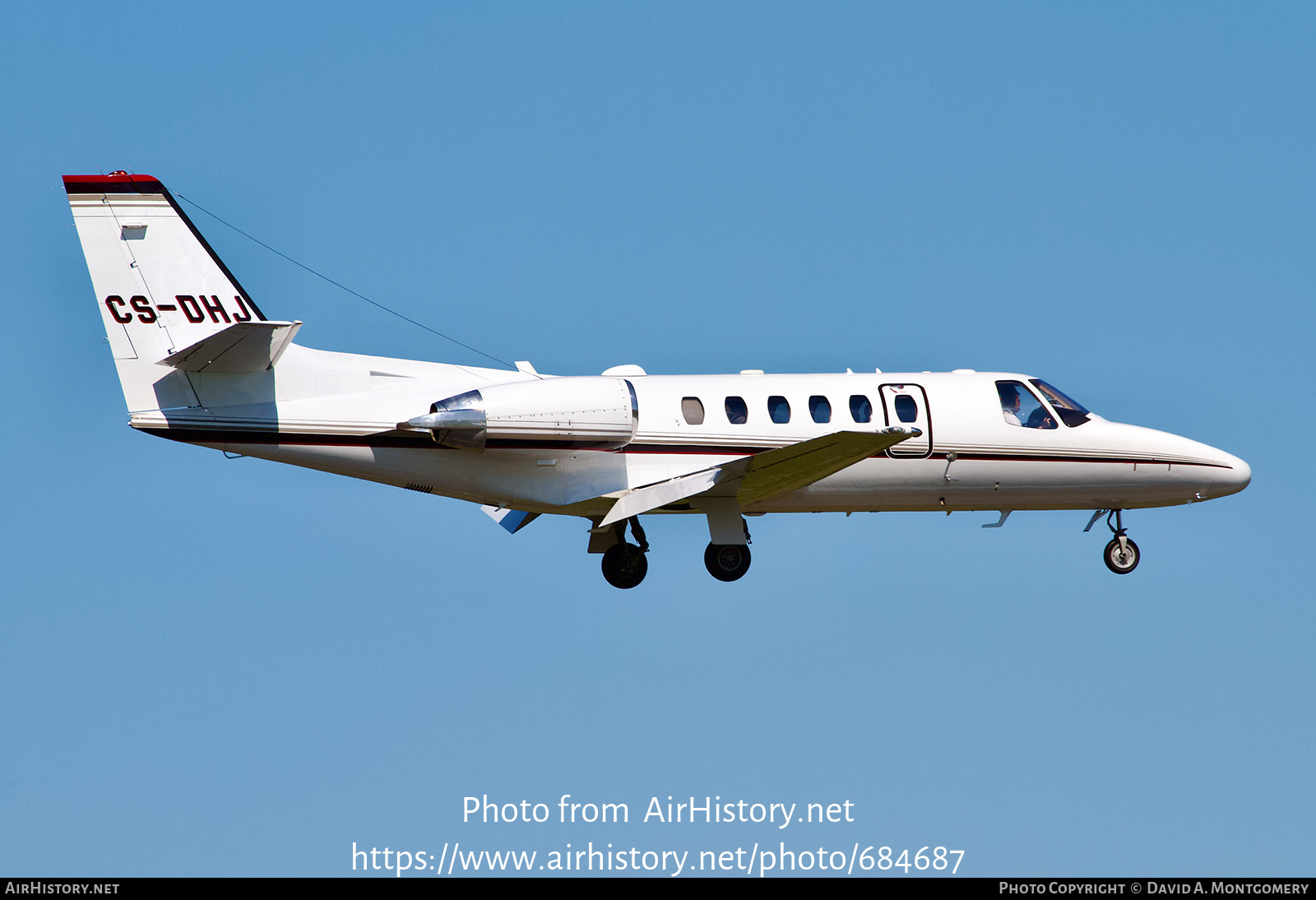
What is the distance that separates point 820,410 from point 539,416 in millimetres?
4045

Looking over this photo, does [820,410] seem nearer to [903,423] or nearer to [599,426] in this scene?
[903,423]

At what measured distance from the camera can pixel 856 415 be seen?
75.5 feet

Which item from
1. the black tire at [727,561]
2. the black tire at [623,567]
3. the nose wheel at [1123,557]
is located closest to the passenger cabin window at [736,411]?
the black tire at [727,561]

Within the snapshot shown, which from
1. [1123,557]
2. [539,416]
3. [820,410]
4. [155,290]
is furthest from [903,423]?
[155,290]

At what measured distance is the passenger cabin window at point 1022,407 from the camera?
2384 centimetres

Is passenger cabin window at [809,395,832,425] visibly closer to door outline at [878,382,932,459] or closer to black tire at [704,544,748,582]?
door outline at [878,382,932,459]

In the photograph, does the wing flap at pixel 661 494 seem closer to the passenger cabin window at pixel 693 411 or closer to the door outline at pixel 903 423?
the passenger cabin window at pixel 693 411

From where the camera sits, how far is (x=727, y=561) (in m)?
23.1

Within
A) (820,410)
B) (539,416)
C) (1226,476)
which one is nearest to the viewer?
(539,416)

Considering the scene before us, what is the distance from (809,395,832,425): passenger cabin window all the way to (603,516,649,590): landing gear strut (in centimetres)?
305

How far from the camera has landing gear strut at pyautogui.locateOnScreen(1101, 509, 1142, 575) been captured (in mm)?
25000

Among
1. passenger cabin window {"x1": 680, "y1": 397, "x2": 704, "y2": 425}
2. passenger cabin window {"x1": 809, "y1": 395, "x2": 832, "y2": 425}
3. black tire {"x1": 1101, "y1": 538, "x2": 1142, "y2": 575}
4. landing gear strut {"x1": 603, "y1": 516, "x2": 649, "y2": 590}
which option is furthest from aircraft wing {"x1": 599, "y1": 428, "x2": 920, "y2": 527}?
black tire {"x1": 1101, "y1": 538, "x2": 1142, "y2": 575}

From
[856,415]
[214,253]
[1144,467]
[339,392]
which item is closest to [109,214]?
[214,253]

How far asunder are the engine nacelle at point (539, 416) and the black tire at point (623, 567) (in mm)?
2361
